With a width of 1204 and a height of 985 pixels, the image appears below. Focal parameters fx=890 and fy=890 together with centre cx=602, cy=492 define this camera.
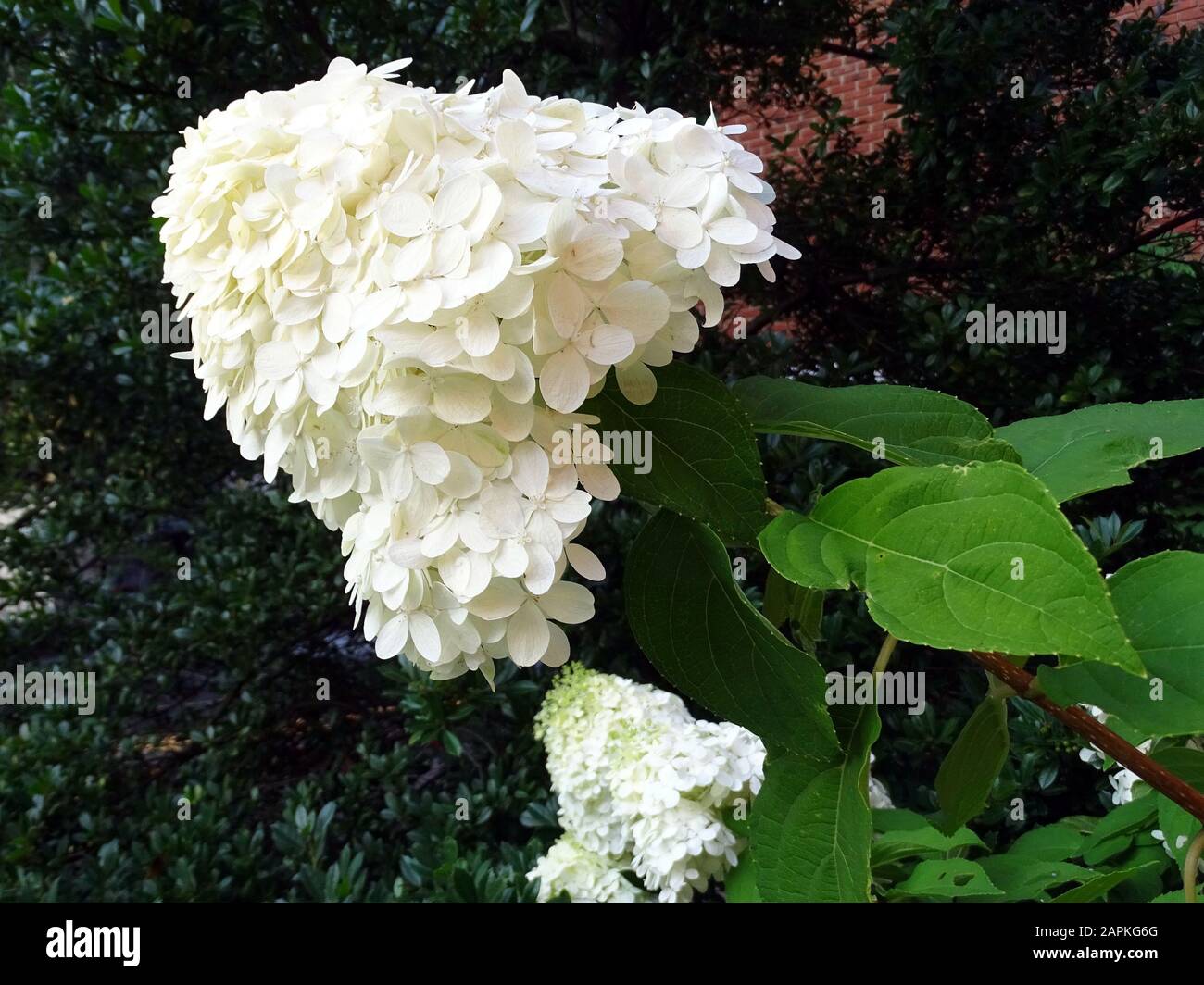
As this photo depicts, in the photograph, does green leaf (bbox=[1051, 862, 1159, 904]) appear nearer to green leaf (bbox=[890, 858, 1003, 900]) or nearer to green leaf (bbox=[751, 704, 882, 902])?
green leaf (bbox=[890, 858, 1003, 900])

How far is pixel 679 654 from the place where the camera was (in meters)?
0.38

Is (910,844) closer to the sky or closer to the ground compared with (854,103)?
closer to the ground

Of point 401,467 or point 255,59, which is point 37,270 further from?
point 401,467

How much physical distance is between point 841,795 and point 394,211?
0.30 m

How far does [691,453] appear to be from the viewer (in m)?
0.37

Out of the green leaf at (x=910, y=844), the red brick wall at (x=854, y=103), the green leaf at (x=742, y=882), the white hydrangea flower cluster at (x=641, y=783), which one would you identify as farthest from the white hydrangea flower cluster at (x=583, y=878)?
the red brick wall at (x=854, y=103)

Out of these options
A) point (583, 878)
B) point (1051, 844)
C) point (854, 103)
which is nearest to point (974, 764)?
point (1051, 844)

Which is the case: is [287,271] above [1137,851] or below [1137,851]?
A: above

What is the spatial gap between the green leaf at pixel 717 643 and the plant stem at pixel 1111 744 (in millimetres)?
77

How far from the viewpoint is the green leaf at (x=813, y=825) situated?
1.23ft

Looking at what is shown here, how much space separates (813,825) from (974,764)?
140mm

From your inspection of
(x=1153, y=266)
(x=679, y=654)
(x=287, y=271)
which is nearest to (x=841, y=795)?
(x=679, y=654)

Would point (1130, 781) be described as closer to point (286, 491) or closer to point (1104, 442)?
point (1104, 442)

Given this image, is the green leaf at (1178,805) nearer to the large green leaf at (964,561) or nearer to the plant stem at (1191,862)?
the plant stem at (1191,862)
